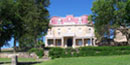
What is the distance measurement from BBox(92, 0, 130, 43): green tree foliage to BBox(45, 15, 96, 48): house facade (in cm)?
1443

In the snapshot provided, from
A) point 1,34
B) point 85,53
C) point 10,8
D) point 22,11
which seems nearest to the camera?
point 85,53

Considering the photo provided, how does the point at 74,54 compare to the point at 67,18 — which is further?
the point at 67,18

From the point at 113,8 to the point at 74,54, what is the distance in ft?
40.7

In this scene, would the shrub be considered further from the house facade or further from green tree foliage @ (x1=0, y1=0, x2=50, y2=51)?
the house facade

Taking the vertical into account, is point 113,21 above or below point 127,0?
below

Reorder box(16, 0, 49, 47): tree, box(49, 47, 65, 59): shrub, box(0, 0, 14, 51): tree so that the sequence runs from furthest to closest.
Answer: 1. box(16, 0, 49, 47): tree
2. box(0, 0, 14, 51): tree
3. box(49, 47, 65, 59): shrub

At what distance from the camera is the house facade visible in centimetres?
4856

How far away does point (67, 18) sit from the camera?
2074 inches

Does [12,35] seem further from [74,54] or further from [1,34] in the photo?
[74,54]

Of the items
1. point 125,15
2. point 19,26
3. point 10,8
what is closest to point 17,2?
point 10,8

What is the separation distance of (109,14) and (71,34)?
60.4 feet

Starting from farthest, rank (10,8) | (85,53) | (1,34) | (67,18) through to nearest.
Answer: (67,18) → (1,34) → (10,8) → (85,53)

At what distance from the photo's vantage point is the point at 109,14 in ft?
104

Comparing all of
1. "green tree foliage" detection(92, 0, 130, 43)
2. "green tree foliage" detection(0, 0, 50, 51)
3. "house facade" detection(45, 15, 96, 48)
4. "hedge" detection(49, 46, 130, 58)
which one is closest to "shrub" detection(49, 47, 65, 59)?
"hedge" detection(49, 46, 130, 58)
